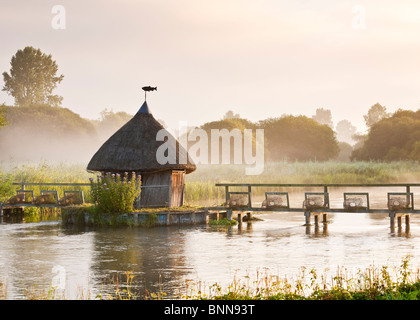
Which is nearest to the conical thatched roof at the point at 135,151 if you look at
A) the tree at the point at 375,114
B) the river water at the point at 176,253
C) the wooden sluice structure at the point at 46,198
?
the wooden sluice structure at the point at 46,198

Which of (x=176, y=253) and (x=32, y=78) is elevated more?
(x=32, y=78)

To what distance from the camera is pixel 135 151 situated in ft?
89.4

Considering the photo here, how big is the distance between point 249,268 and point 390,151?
204 feet

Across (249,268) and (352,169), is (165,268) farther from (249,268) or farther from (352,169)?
(352,169)

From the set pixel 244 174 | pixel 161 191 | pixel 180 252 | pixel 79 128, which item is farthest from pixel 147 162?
pixel 79 128

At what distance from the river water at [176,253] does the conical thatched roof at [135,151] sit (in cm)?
331

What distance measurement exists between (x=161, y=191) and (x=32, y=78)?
64217 millimetres

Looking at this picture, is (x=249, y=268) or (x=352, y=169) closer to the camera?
(x=249, y=268)

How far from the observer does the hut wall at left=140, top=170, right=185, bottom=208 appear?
2686 cm

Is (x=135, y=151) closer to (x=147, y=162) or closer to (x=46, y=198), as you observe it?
(x=147, y=162)

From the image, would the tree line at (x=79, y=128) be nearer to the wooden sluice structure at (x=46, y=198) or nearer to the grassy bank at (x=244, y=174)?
the grassy bank at (x=244, y=174)

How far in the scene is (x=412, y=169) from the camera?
5850cm

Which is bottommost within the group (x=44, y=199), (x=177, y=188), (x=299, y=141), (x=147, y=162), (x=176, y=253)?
(x=176, y=253)
